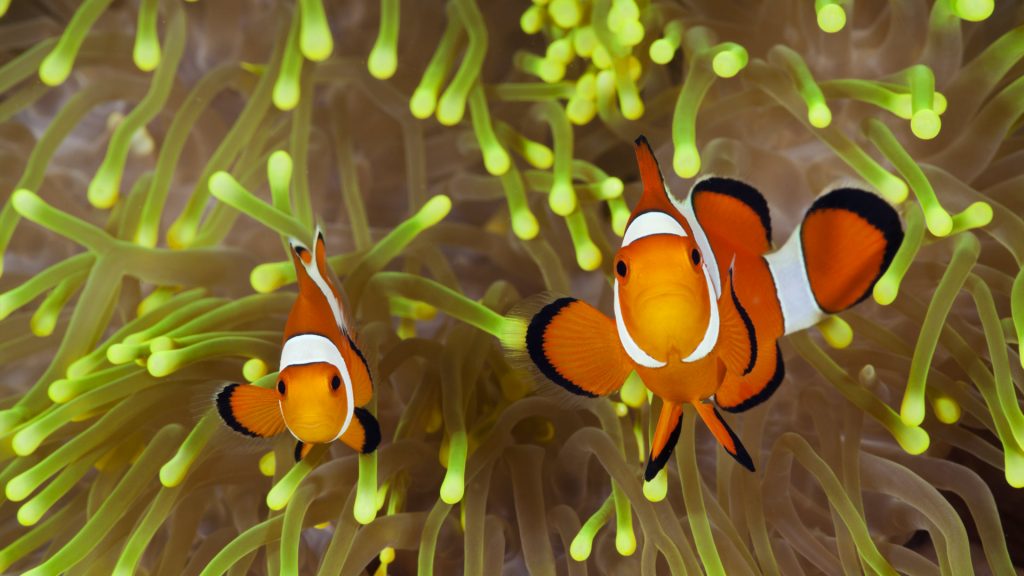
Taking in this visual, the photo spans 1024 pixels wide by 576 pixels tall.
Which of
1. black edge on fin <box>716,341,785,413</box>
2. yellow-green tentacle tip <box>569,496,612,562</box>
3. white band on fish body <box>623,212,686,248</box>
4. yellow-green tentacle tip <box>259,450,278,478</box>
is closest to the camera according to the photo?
white band on fish body <box>623,212,686,248</box>

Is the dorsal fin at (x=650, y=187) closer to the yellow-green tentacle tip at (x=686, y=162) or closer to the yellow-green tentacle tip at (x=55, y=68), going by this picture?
the yellow-green tentacle tip at (x=686, y=162)

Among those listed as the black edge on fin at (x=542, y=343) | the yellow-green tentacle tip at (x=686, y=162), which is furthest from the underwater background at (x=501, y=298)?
the black edge on fin at (x=542, y=343)

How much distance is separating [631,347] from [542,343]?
0.08 m

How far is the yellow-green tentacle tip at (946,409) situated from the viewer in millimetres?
823

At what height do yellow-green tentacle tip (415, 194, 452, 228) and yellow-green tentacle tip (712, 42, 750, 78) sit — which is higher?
yellow-green tentacle tip (712, 42, 750, 78)

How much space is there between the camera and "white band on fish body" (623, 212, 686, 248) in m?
0.53

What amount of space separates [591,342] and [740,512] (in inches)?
12.7

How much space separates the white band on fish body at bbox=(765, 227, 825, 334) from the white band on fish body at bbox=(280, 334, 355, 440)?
33cm

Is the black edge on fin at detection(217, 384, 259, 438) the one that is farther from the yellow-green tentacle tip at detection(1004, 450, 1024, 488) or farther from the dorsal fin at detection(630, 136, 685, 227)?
the yellow-green tentacle tip at detection(1004, 450, 1024, 488)

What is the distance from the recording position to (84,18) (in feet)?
2.78

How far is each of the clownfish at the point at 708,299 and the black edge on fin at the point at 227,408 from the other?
247 mm

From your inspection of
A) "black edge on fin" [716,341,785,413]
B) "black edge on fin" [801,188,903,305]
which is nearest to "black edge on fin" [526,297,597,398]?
"black edge on fin" [716,341,785,413]

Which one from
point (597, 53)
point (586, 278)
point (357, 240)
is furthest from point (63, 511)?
point (597, 53)

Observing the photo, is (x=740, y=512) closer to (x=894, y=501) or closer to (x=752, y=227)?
(x=894, y=501)
